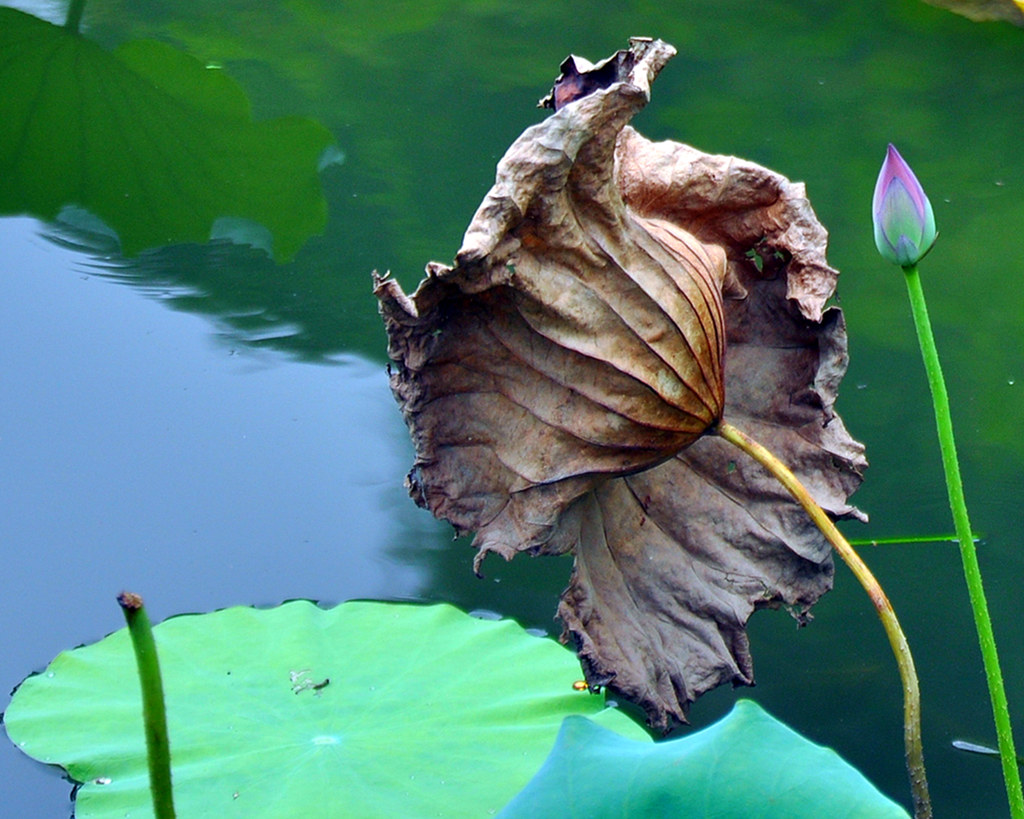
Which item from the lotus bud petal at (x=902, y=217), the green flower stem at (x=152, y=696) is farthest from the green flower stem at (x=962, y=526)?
the green flower stem at (x=152, y=696)

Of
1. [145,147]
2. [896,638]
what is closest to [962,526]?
[896,638]

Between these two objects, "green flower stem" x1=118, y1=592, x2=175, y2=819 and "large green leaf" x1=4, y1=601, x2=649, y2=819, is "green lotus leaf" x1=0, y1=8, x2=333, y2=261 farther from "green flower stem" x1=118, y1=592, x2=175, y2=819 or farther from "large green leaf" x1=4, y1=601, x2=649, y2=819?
"green flower stem" x1=118, y1=592, x2=175, y2=819

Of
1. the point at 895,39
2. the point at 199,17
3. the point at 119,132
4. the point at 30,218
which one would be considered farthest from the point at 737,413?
the point at 199,17

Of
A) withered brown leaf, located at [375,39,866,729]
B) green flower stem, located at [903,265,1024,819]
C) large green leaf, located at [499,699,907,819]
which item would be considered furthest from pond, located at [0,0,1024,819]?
large green leaf, located at [499,699,907,819]

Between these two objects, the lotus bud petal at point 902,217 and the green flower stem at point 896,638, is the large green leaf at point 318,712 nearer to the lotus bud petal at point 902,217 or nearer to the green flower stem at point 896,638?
the green flower stem at point 896,638

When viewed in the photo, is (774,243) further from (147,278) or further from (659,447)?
(147,278)
